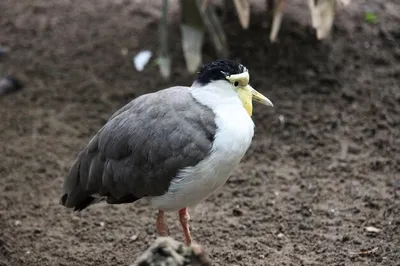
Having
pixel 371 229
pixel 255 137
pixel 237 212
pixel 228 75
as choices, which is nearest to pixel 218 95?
pixel 228 75

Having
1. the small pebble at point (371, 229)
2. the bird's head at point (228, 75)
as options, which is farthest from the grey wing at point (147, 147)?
the small pebble at point (371, 229)

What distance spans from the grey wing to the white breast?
0.10ft

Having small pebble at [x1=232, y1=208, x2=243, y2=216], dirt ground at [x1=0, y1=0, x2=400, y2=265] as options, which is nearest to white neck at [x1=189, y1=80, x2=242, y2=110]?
dirt ground at [x1=0, y1=0, x2=400, y2=265]

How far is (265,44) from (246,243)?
7.13 ft

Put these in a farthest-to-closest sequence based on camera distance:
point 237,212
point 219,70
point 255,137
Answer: point 255,137
point 237,212
point 219,70

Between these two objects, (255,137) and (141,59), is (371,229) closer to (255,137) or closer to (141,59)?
(255,137)

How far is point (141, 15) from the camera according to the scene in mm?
5992

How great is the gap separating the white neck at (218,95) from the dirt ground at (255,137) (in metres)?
1.00

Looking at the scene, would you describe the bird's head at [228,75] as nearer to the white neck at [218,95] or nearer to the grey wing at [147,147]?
the white neck at [218,95]

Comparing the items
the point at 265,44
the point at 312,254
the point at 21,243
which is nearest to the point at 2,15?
the point at 265,44

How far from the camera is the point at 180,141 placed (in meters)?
3.05

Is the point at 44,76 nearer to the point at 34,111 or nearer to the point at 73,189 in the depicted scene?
the point at 34,111

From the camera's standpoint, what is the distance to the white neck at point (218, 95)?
3098 mm

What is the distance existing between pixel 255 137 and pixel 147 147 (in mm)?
1803
